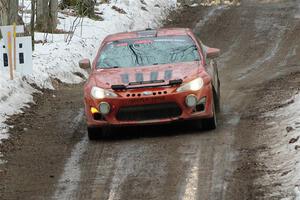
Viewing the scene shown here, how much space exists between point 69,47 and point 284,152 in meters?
11.8

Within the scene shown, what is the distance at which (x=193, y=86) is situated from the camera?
9.83 meters

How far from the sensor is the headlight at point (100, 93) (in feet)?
32.2

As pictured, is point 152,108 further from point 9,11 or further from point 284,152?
point 9,11

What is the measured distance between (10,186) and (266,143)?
345cm

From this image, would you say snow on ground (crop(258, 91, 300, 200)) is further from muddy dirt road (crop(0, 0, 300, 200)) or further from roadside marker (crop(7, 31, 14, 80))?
roadside marker (crop(7, 31, 14, 80))

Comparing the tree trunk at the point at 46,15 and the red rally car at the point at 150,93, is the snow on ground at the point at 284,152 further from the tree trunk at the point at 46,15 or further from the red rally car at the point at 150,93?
the tree trunk at the point at 46,15

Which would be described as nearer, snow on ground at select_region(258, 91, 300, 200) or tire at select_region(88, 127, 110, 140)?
snow on ground at select_region(258, 91, 300, 200)

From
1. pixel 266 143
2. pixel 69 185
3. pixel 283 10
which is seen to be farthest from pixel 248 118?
pixel 283 10

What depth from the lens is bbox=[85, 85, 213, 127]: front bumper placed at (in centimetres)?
970

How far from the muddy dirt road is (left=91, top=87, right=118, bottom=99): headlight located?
2.30ft

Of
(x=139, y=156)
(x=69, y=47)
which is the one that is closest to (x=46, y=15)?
(x=69, y=47)

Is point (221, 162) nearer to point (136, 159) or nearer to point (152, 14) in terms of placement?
point (136, 159)

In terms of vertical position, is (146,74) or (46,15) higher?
(146,74)

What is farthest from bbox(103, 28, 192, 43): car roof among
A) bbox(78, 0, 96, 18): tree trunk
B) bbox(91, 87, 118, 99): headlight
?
bbox(78, 0, 96, 18): tree trunk
